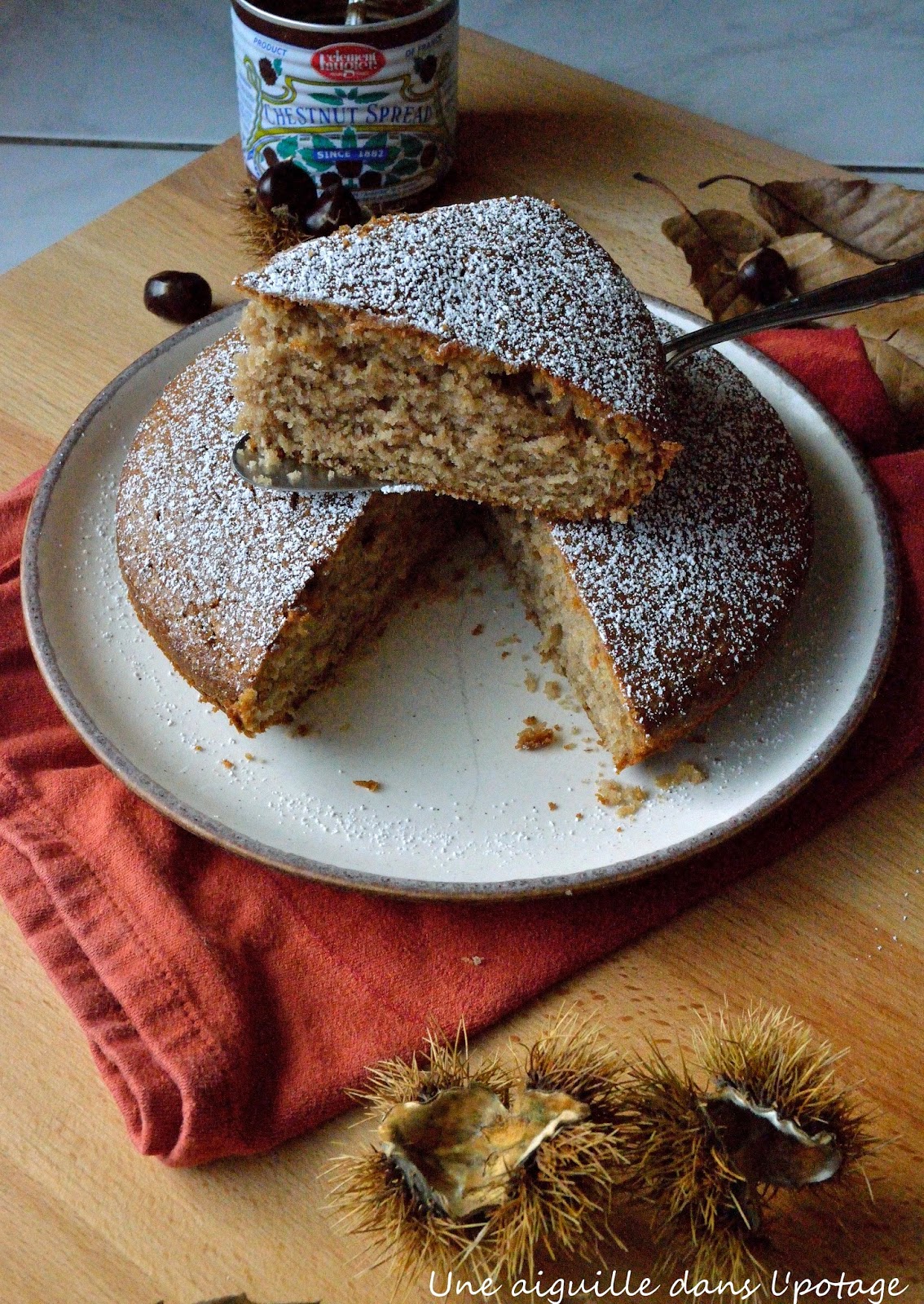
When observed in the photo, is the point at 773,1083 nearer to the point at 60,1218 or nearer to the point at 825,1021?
the point at 825,1021

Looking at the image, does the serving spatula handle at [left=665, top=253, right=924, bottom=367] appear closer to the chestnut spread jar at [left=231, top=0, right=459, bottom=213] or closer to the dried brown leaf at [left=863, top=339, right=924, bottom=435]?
the dried brown leaf at [left=863, top=339, right=924, bottom=435]

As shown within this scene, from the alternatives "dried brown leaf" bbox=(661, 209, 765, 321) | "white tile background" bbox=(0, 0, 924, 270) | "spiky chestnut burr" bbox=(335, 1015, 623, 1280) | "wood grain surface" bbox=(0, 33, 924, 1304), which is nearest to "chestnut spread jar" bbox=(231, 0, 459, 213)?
"dried brown leaf" bbox=(661, 209, 765, 321)

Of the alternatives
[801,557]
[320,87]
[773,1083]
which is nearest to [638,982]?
[773,1083]

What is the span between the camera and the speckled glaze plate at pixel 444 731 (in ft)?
5.51

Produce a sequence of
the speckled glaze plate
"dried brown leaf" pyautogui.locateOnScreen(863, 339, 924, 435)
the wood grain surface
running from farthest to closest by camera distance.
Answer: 1. "dried brown leaf" pyautogui.locateOnScreen(863, 339, 924, 435)
2. the speckled glaze plate
3. the wood grain surface

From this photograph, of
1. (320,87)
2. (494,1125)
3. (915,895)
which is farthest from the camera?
(320,87)

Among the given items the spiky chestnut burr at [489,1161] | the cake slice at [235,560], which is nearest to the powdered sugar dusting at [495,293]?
the cake slice at [235,560]

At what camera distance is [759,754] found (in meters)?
1.77

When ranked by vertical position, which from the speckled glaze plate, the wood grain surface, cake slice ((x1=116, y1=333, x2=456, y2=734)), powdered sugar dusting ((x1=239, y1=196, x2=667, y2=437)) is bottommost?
the wood grain surface

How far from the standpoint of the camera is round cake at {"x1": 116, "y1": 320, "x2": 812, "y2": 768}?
1.76 metres

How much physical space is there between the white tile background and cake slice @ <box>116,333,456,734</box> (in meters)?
1.52

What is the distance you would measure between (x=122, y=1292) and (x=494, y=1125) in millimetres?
492

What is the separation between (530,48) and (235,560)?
242cm

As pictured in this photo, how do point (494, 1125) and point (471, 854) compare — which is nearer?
point (494, 1125)
